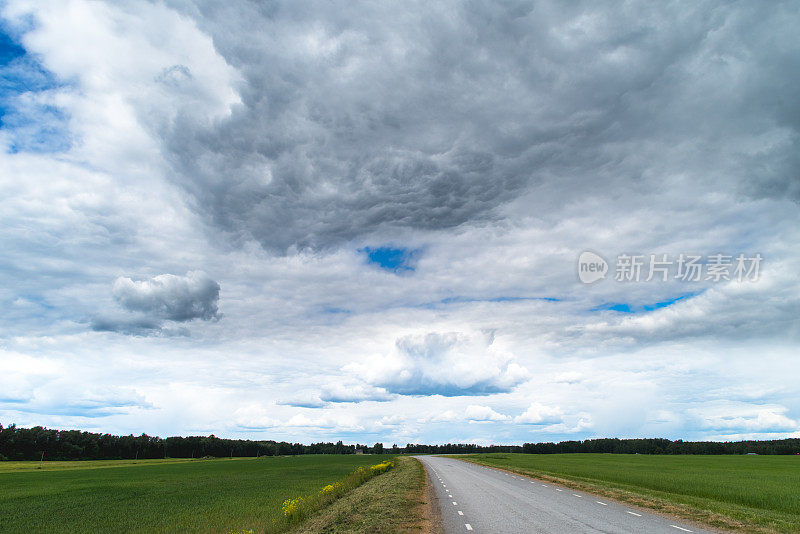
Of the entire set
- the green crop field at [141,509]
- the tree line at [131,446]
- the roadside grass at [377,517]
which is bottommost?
the tree line at [131,446]

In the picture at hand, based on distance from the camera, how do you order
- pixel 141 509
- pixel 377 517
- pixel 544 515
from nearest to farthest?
pixel 544 515 < pixel 377 517 < pixel 141 509

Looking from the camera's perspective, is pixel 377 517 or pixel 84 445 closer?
pixel 377 517

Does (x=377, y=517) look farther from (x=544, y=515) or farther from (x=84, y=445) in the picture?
(x=84, y=445)

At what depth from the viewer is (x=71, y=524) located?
25.6 meters

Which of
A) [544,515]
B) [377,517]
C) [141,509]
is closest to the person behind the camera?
[544,515]

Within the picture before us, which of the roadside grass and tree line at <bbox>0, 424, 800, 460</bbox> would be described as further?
tree line at <bbox>0, 424, 800, 460</bbox>

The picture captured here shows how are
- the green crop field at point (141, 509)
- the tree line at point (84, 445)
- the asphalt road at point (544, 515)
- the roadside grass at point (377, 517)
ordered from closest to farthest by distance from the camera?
1. the asphalt road at point (544, 515)
2. the roadside grass at point (377, 517)
3. the green crop field at point (141, 509)
4. the tree line at point (84, 445)

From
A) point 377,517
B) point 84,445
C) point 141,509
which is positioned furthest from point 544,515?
point 84,445

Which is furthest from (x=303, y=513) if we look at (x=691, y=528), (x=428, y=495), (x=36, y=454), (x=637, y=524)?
(x=36, y=454)

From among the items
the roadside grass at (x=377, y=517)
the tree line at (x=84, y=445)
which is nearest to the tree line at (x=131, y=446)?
the tree line at (x=84, y=445)

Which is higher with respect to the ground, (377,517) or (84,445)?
(377,517)

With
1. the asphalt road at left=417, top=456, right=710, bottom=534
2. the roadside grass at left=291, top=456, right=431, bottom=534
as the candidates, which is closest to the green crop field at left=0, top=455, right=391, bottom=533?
the roadside grass at left=291, top=456, right=431, bottom=534

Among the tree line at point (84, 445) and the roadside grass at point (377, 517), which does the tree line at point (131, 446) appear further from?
the roadside grass at point (377, 517)

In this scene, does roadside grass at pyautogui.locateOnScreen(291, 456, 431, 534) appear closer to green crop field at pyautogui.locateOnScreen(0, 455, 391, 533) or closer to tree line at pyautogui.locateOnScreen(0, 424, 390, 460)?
green crop field at pyautogui.locateOnScreen(0, 455, 391, 533)
